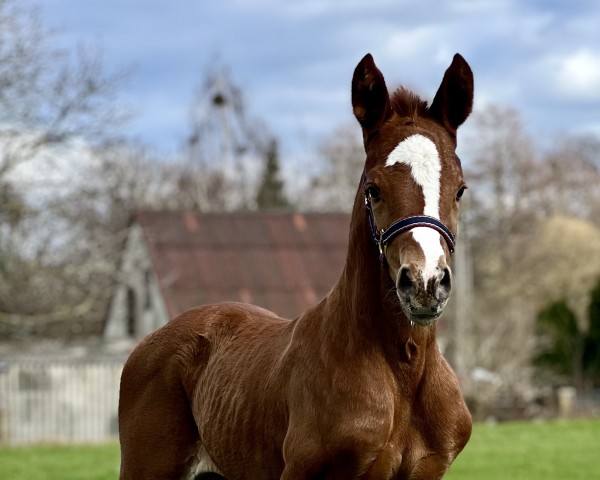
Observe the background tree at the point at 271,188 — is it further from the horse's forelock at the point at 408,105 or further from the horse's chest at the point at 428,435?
the horse's chest at the point at 428,435

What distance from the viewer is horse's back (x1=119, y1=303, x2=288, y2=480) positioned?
593 cm

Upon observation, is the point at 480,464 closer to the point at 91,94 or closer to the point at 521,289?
the point at 91,94

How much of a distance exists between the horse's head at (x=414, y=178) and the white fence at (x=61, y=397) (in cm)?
2173

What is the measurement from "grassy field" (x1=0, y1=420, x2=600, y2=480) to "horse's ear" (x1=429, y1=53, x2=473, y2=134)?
32.6 ft

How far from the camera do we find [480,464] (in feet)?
51.9

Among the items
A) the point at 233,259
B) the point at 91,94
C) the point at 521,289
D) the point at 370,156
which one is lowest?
the point at 521,289

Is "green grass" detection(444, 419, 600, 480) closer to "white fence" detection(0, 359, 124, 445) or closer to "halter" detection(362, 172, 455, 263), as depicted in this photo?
"white fence" detection(0, 359, 124, 445)

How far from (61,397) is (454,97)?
879 inches

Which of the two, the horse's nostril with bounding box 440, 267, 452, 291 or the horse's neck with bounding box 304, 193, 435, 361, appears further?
the horse's neck with bounding box 304, 193, 435, 361

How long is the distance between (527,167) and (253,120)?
38.9 ft

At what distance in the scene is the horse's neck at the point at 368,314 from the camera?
461 centimetres

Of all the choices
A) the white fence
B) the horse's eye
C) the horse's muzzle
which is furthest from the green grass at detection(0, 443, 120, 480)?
the horse's muzzle

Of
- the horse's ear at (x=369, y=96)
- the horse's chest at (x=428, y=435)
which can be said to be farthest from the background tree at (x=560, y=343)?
the horse's ear at (x=369, y=96)

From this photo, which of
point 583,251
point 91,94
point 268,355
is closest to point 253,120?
point 583,251
